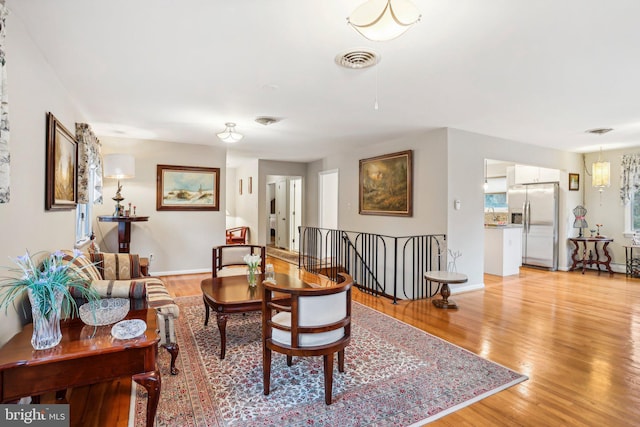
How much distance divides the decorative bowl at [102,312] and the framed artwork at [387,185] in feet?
14.2

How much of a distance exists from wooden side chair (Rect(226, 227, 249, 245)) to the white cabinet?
21.4 feet

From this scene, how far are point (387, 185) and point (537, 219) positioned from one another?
11.9ft

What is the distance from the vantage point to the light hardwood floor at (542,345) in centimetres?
209

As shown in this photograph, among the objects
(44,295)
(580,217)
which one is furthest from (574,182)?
(44,295)

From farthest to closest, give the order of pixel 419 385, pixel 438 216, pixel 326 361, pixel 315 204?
pixel 315 204 < pixel 438 216 < pixel 419 385 < pixel 326 361

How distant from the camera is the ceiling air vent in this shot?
8.27 feet

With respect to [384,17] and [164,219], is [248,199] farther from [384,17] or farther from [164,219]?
[384,17]

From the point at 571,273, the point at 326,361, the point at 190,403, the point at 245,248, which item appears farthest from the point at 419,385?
the point at 571,273

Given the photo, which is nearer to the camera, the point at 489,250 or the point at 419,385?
the point at 419,385

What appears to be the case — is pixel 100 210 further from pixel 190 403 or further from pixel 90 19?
pixel 190 403

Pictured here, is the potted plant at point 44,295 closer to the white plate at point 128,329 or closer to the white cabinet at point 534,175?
the white plate at point 128,329

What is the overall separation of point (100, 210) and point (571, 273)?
8.72m

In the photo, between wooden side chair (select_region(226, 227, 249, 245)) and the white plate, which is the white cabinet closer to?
wooden side chair (select_region(226, 227, 249, 245))

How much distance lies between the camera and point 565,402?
7.23ft
